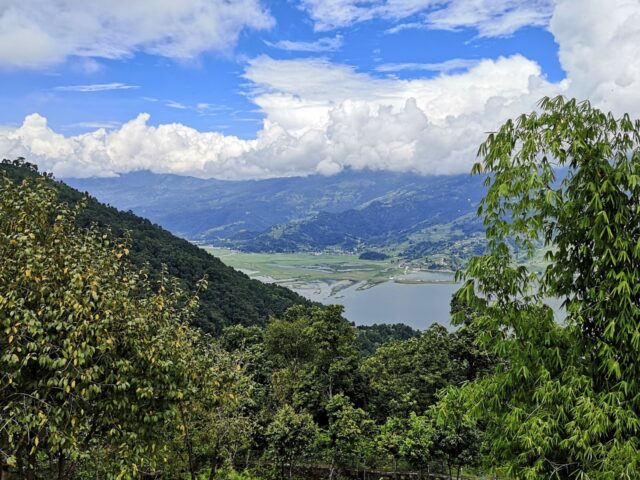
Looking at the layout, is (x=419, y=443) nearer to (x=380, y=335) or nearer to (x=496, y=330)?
(x=496, y=330)

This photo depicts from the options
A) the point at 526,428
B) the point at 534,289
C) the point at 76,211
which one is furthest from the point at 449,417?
the point at 76,211

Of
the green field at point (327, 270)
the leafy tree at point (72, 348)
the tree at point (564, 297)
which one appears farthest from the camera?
the green field at point (327, 270)

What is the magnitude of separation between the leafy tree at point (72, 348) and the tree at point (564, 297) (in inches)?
142

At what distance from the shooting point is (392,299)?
297ft

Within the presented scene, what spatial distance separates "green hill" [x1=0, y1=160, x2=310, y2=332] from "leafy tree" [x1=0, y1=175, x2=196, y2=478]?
3365 cm

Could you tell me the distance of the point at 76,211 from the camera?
594 cm

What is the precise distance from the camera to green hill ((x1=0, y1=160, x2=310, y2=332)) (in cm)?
4391

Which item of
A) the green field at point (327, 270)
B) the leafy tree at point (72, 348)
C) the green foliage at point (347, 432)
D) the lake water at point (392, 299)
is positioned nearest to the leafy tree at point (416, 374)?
the green foliage at point (347, 432)

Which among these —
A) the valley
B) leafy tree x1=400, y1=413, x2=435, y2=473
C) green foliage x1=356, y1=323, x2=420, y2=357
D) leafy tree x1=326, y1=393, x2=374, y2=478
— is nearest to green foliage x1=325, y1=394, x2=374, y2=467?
leafy tree x1=326, y1=393, x2=374, y2=478

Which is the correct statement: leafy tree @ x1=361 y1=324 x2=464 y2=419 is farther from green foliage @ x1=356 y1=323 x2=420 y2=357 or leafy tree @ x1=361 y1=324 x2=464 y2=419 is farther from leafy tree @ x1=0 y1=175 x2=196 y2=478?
green foliage @ x1=356 y1=323 x2=420 y2=357

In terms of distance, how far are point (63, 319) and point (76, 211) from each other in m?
1.72

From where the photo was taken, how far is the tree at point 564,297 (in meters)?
3.67

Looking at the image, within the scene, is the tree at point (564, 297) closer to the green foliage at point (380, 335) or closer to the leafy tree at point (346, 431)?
the leafy tree at point (346, 431)

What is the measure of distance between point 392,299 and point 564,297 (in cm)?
8750
